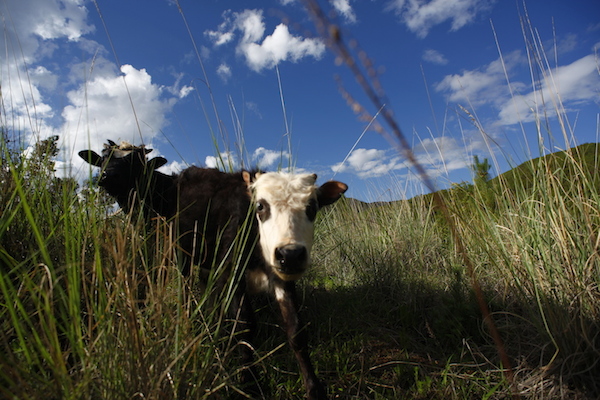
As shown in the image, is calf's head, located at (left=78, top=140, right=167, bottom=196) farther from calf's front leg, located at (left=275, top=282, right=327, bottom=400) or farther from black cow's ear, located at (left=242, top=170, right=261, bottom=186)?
calf's front leg, located at (left=275, top=282, right=327, bottom=400)

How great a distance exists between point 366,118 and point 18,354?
93.6 inches

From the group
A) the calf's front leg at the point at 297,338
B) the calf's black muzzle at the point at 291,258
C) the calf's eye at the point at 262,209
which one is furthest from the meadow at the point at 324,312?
the calf's eye at the point at 262,209

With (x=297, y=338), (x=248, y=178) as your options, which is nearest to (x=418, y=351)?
(x=297, y=338)

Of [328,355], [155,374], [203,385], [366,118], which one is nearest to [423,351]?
[328,355]

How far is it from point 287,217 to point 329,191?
83cm

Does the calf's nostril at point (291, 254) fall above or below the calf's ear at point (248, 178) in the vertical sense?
below

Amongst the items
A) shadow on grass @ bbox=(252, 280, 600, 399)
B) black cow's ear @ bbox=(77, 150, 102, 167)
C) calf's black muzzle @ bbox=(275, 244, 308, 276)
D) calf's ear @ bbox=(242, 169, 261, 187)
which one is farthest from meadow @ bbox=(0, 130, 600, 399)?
black cow's ear @ bbox=(77, 150, 102, 167)

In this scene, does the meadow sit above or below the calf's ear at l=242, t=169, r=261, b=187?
below

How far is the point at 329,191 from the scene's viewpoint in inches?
139

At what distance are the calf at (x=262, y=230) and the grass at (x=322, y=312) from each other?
18cm

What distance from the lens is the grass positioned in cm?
154

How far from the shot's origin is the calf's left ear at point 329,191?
3461mm

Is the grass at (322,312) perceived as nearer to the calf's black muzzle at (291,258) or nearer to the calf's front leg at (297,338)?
the calf's front leg at (297,338)

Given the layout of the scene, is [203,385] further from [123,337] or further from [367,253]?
[367,253]
